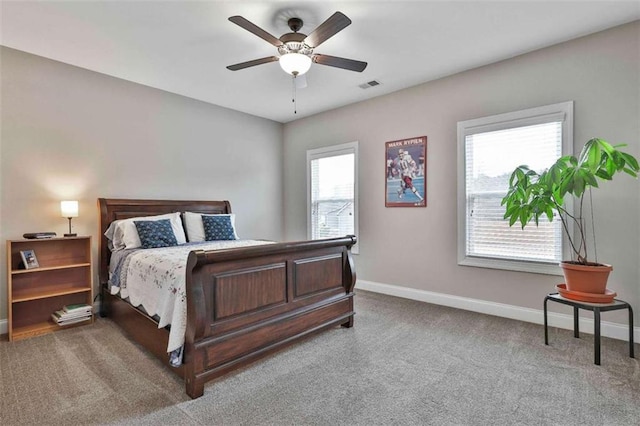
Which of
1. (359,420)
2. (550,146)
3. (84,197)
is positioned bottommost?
(359,420)

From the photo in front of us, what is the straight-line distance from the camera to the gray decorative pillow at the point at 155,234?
338cm

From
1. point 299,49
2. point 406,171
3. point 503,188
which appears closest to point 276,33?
point 299,49

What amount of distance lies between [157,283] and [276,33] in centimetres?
240

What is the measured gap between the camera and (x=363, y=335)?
9.78 ft

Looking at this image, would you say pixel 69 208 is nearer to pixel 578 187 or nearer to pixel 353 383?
pixel 353 383

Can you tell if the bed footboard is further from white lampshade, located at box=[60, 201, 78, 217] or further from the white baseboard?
white lampshade, located at box=[60, 201, 78, 217]

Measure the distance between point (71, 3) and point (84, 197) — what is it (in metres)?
2.01

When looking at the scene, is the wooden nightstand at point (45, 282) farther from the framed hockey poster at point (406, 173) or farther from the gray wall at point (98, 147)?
the framed hockey poster at point (406, 173)

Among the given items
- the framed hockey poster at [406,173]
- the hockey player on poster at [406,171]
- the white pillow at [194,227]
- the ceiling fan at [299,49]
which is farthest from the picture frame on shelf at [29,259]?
the hockey player on poster at [406,171]

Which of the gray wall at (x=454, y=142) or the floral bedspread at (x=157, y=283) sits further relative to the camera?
the gray wall at (x=454, y=142)

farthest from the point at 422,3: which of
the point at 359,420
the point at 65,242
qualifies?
the point at 65,242

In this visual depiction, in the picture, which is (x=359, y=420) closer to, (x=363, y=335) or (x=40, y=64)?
(x=363, y=335)

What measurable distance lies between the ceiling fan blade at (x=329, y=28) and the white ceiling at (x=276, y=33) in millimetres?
308

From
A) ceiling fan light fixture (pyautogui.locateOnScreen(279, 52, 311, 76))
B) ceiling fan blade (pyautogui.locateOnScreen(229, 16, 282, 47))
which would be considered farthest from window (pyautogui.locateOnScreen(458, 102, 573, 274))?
ceiling fan blade (pyautogui.locateOnScreen(229, 16, 282, 47))
